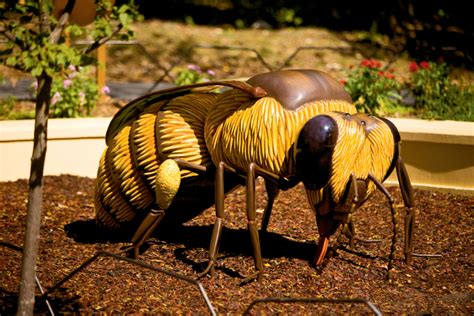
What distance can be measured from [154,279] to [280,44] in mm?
11094

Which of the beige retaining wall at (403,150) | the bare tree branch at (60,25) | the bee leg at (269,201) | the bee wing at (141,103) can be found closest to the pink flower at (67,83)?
the beige retaining wall at (403,150)

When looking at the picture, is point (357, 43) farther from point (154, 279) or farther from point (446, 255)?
point (154, 279)

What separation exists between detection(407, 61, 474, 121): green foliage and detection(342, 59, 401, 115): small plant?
0.34 meters

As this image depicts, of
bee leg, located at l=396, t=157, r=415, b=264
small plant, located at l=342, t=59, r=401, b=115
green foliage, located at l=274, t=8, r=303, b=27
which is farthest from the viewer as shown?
green foliage, located at l=274, t=8, r=303, b=27

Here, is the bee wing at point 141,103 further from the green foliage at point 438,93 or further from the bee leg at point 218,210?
the green foliage at point 438,93

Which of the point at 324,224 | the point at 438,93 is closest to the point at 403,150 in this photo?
the point at 438,93

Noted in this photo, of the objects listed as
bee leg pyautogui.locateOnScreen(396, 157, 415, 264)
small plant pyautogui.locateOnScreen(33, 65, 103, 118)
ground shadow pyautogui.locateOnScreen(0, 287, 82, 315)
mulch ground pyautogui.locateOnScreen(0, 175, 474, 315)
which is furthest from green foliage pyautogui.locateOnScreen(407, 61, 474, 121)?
ground shadow pyautogui.locateOnScreen(0, 287, 82, 315)

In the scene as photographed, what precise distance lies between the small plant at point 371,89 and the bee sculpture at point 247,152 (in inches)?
140

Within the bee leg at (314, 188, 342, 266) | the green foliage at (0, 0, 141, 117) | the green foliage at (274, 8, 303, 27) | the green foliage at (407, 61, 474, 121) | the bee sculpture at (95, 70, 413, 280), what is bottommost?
the green foliage at (274, 8, 303, 27)

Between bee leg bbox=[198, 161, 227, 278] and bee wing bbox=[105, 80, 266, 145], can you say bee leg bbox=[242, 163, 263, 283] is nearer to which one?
bee leg bbox=[198, 161, 227, 278]

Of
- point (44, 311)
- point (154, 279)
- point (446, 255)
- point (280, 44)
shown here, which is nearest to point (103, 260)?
point (154, 279)

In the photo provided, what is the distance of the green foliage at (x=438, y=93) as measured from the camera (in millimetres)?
9328

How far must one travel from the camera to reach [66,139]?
8.34m

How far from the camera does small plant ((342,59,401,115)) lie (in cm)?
945
